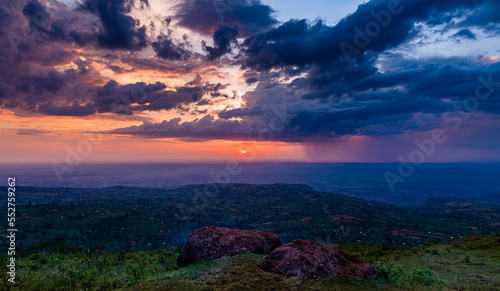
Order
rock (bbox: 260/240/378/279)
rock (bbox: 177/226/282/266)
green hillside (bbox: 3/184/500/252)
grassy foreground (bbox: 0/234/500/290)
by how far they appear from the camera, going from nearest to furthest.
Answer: grassy foreground (bbox: 0/234/500/290) < rock (bbox: 260/240/378/279) < rock (bbox: 177/226/282/266) < green hillside (bbox: 3/184/500/252)

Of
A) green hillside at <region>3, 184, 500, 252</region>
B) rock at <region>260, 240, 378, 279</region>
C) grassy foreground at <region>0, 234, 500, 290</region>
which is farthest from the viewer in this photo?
green hillside at <region>3, 184, 500, 252</region>

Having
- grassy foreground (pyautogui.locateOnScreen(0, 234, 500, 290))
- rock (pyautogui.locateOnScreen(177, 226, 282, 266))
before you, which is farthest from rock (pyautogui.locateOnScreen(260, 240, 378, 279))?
rock (pyautogui.locateOnScreen(177, 226, 282, 266))

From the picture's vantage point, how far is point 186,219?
12444 cm

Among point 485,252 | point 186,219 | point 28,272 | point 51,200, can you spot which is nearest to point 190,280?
point 28,272

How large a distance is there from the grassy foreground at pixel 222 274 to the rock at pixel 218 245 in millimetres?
930

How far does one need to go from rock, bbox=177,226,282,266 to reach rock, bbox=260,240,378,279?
10.3 ft

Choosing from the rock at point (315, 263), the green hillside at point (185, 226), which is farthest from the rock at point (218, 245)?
the green hillside at point (185, 226)

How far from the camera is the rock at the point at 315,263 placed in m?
9.78

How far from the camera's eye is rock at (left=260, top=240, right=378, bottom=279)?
32.1ft

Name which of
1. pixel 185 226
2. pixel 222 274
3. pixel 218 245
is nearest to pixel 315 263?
pixel 222 274

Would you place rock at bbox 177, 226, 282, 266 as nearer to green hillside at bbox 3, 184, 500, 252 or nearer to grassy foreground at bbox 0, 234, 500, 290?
grassy foreground at bbox 0, 234, 500, 290

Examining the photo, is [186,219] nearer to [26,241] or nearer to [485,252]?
[26,241]

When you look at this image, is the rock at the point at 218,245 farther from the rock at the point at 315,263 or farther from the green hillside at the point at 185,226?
the green hillside at the point at 185,226

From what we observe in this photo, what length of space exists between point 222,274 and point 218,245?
4112 mm
